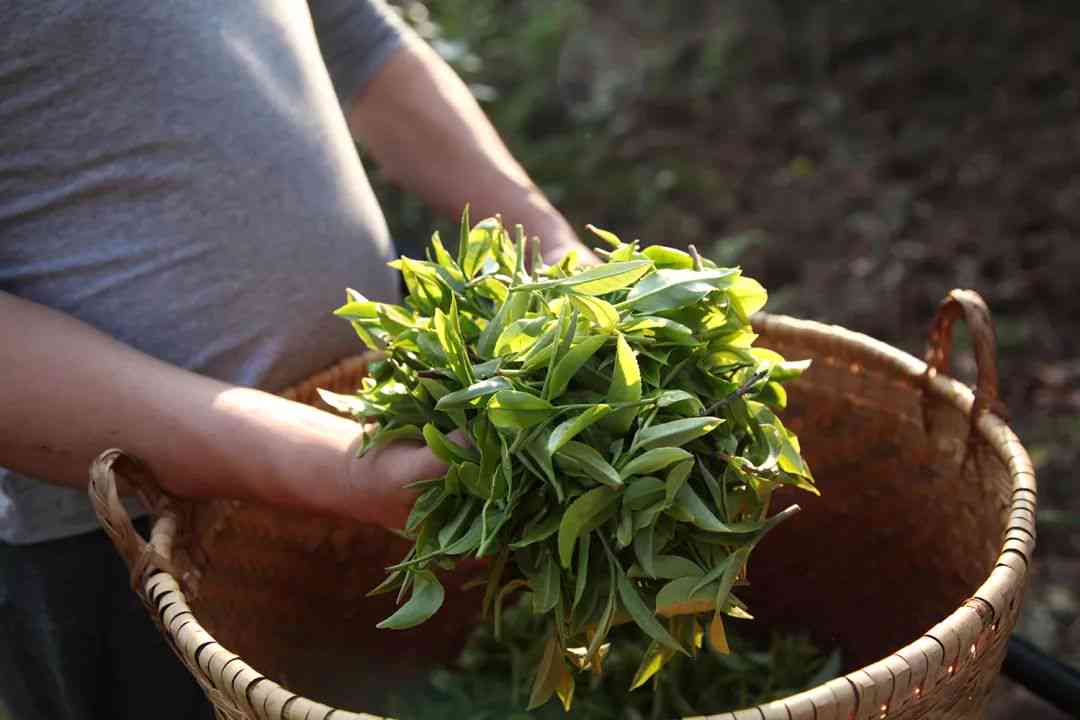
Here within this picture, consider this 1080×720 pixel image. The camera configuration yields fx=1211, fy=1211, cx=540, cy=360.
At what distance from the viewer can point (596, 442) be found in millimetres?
881

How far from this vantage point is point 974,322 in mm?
1036

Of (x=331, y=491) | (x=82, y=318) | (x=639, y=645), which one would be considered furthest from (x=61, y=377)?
(x=639, y=645)

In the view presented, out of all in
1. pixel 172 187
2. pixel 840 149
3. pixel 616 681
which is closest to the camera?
pixel 172 187

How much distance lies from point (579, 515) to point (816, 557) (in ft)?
1.77

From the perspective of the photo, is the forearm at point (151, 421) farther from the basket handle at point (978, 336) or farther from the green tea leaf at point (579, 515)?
the basket handle at point (978, 336)

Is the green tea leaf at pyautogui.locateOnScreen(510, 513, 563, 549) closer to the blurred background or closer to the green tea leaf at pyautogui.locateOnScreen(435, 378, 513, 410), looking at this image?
the green tea leaf at pyautogui.locateOnScreen(435, 378, 513, 410)

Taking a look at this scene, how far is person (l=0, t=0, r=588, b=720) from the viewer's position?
96cm

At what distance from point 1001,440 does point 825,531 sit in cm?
30

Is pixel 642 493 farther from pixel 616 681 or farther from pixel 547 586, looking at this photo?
pixel 616 681

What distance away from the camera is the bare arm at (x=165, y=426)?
3.12ft

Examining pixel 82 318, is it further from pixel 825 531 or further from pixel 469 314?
pixel 825 531

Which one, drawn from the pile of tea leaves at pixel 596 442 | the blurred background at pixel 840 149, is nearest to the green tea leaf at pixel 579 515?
the pile of tea leaves at pixel 596 442

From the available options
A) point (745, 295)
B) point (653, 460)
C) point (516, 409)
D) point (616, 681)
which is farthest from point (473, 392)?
point (616, 681)

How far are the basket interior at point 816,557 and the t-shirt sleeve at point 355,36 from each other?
503 millimetres
